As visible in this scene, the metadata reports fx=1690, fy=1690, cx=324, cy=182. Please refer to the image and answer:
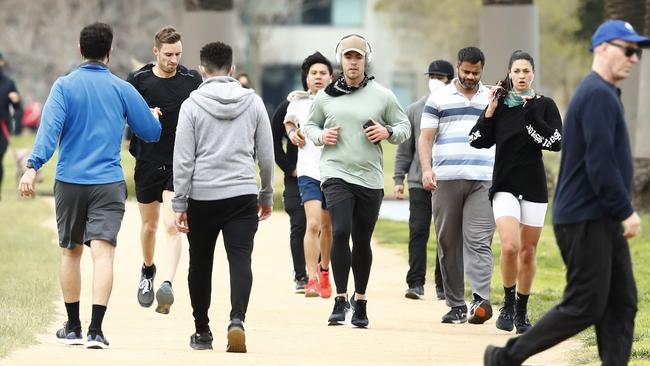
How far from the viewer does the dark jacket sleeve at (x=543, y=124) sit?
1110 cm

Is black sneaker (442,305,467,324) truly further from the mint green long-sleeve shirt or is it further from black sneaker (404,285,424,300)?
black sneaker (404,285,424,300)

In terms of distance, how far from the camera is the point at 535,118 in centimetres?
1118

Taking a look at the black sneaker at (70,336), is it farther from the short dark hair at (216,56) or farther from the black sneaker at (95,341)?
the short dark hair at (216,56)

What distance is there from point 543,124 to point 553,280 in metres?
4.93

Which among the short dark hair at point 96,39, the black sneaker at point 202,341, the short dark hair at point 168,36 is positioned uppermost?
the short dark hair at point 96,39

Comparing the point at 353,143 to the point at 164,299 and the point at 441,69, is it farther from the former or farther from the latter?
the point at 441,69

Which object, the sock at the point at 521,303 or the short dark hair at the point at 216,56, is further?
the sock at the point at 521,303

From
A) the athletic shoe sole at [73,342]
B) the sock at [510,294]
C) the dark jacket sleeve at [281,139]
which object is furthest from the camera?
the dark jacket sleeve at [281,139]

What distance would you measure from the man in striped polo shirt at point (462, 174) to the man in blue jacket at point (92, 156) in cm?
267

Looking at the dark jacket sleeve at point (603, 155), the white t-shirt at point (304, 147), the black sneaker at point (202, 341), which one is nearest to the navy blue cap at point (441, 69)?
the white t-shirt at point (304, 147)

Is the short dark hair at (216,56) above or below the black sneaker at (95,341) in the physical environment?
above

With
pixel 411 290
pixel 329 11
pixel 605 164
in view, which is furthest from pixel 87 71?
pixel 329 11

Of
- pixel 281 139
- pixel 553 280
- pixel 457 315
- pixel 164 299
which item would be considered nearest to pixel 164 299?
pixel 164 299

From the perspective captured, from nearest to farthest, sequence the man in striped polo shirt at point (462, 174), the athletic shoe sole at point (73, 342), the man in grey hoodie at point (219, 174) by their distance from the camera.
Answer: the man in grey hoodie at point (219, 174)
the athletic shoe sole at point (73, 342)
the man in striped polo shirt at point (462, 174)
